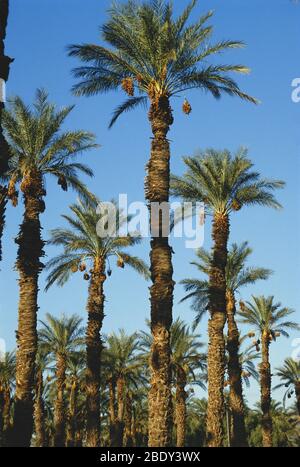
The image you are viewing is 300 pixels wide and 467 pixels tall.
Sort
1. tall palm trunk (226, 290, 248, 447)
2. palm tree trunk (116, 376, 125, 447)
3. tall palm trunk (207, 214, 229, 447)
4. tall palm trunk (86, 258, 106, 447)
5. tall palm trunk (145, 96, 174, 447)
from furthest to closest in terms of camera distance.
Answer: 1. palm tree trunk (116, 376, 125, 447)
2. tall palm trunk (226, 290, 248, 447)
3. tall palm trunk (86, 258, 106, 447)
4. tall palm trunk (207, 214, 229, 447)
5. tall palm trunk (145, 96, 174, 447)

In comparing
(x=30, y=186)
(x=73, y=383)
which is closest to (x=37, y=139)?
(x=30, y=186)

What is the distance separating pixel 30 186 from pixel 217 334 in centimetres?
916

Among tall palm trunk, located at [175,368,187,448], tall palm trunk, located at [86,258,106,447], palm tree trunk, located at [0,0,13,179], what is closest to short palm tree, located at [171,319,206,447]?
tall palm trunk, located at [175,368,187,448]

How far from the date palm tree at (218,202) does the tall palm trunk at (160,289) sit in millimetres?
7049

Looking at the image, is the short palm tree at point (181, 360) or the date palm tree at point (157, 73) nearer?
Answer: the date palm tree at point (157, 73)

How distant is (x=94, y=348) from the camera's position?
86.6 feet

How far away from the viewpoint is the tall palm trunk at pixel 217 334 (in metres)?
23.4

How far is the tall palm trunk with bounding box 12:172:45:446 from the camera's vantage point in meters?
18.2

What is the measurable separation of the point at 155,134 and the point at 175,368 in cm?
2321

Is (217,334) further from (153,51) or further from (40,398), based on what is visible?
(40,398)

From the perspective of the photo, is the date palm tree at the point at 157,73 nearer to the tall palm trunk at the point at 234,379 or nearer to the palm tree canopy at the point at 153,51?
the palm tree canopy at the point at 153,51

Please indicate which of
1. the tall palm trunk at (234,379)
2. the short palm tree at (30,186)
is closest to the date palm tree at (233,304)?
the tall palm trunk at (234,379)

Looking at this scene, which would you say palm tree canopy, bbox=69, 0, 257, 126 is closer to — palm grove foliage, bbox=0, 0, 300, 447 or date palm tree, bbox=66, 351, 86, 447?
palm grove foliage, bbox=0, 0, 300, 447
